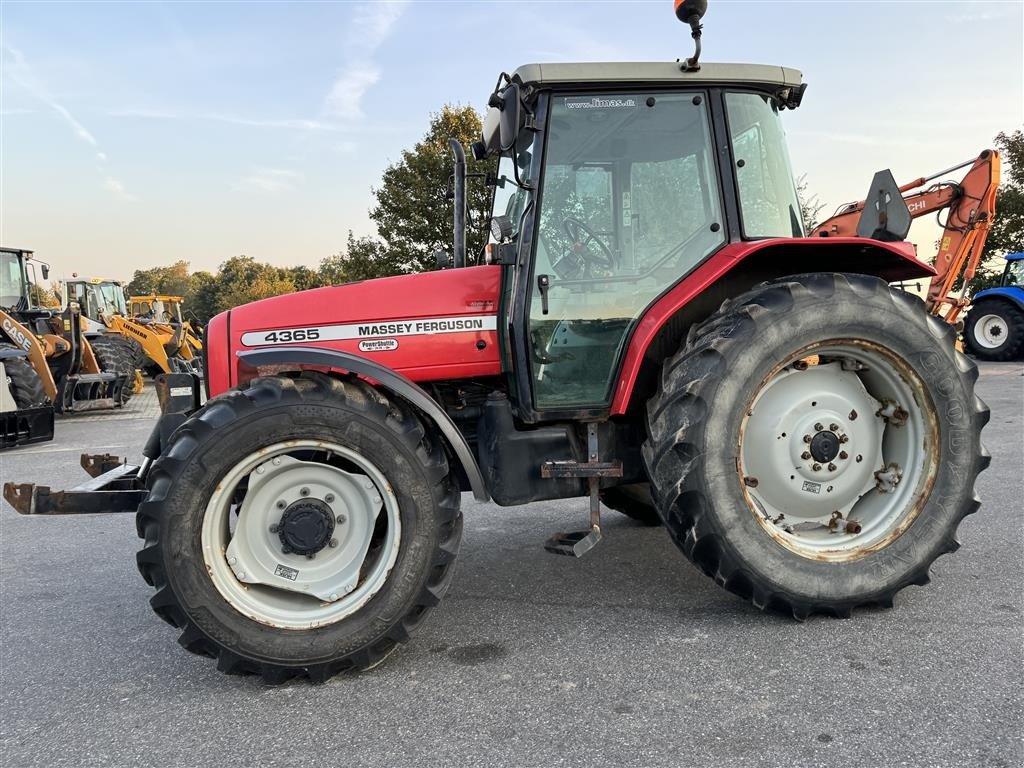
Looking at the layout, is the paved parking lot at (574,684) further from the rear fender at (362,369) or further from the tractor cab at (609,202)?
the tractor cab at (609,202)

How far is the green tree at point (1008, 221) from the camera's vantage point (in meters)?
22.8

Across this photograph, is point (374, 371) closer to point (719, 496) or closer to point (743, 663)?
point (719, 496)

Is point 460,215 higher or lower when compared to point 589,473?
higher

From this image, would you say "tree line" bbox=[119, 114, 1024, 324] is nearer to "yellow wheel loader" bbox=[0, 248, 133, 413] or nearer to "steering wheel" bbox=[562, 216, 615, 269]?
"yellow wheel loader" bbox=[0, 248, 133, 413]

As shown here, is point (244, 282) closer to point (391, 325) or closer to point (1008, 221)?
point (1008, 221)

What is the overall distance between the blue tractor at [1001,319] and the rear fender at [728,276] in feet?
46.6

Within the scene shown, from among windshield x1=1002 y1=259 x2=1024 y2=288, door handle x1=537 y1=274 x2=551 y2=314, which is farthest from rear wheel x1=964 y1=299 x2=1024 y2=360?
door handle x1=537 y1=274 x2=551 y2=314

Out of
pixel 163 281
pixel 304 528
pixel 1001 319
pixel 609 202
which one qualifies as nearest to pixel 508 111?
pixel 609 202

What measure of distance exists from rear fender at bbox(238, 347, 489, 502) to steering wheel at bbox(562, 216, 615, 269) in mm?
898

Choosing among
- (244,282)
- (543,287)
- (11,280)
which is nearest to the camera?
(543,287)

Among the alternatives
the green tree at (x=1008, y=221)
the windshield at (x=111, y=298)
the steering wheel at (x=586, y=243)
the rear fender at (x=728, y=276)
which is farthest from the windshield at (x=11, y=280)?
the green tree at (x=1008, y=221)

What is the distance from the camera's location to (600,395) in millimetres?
3205

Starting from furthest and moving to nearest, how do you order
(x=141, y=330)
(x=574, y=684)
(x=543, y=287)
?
(x=141, y=330), (x=543, y=287), (x=574, y=684)

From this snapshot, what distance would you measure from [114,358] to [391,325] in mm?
11464
